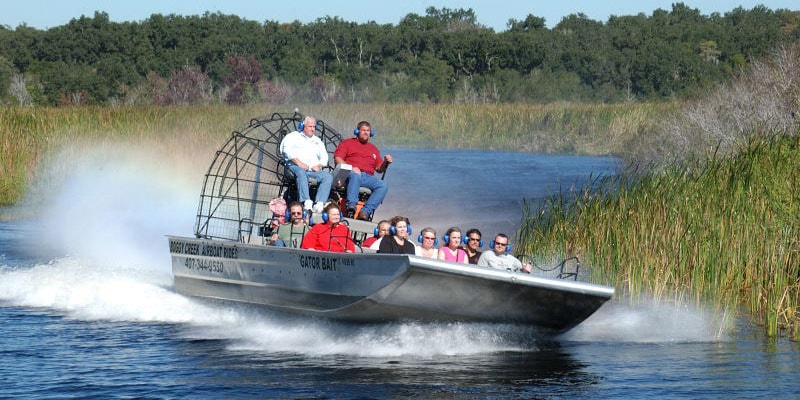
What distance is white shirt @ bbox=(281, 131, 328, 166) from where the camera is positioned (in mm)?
Result: 18734

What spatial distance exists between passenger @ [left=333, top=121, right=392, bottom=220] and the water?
2.71m

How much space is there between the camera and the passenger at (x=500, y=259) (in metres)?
15.1

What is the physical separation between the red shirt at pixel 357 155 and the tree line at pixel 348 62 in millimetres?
45246

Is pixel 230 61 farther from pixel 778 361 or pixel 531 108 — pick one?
pixel 778 361

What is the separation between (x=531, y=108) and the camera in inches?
2148

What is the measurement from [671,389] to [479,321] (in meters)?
2.55

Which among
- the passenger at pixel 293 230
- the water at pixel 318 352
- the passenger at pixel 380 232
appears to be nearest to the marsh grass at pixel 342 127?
the water at pixel 318 352

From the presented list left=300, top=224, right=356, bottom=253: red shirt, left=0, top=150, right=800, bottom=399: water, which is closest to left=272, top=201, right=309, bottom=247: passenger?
left=300, top=224, right=356, bottom=253: red shirt

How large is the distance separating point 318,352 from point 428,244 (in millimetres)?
1822

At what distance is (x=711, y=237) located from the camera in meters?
16.4

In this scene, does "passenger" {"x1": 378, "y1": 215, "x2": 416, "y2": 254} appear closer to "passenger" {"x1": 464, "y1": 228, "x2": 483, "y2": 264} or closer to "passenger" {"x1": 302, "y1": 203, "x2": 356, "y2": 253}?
"passenger" {"x1": 302, "y1": 203, "x2": 356, "y2": 253}

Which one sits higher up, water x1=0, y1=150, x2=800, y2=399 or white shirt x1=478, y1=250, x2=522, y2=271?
white shirt x1=478, y1=250, x2=522, y2=271

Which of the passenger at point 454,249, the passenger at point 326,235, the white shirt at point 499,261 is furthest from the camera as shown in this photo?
the passenger at point 326,235

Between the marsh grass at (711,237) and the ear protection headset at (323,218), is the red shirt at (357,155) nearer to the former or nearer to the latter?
the ear protection headset at (323,218)
